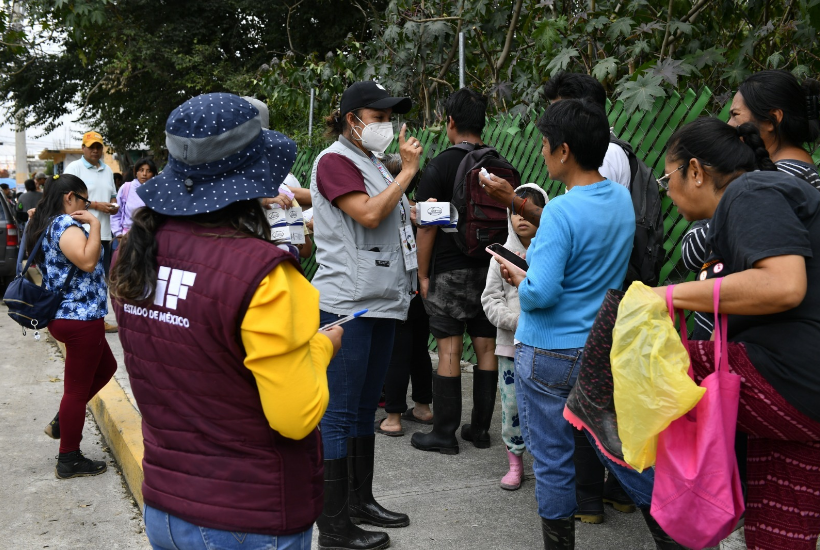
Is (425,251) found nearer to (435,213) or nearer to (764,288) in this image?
(435,213)

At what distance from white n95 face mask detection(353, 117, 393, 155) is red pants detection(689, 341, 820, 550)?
177cm

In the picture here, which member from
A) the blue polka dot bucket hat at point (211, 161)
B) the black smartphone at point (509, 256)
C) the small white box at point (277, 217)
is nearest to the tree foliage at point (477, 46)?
the black smartphone at point (509, 256)

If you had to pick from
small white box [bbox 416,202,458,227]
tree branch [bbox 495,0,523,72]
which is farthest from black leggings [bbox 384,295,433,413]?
tree branch [bbox 495,0,523,72]

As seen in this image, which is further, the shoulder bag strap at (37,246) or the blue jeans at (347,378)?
the shoulder bag strap at (37,246)

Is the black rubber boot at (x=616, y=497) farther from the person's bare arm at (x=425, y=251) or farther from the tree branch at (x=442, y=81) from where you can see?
the tree branch at (x=442, y=81)

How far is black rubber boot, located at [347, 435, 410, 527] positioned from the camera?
3725 mm

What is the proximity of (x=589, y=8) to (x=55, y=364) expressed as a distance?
621 centimetres

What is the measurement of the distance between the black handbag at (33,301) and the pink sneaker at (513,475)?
9.22 ft

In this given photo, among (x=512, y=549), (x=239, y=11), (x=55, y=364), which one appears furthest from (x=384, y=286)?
(x=239, y=11)

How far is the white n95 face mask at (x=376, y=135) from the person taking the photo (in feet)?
11.7

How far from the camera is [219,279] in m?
1.81

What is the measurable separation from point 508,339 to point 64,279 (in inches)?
104

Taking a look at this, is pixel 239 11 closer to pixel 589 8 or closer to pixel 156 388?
pixel 589 8

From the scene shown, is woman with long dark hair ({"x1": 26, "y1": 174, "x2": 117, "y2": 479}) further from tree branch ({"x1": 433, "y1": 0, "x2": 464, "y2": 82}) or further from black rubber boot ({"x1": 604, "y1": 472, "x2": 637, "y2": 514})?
tree branch ({"x1": 433, "y1": 0, "x2": 464, "y2": 82})
